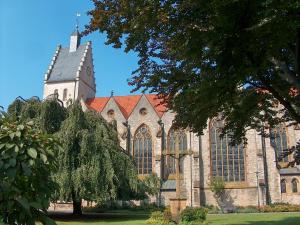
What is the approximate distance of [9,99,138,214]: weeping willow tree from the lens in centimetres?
2075

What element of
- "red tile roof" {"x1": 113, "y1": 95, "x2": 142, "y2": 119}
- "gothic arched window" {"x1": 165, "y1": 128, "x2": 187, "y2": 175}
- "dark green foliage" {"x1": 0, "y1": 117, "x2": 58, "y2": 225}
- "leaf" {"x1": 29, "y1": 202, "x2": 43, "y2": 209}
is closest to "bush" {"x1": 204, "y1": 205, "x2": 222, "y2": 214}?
"gothic arched window" {"x1": 165, "y1": 128, "x2": 187, "y2": 175}

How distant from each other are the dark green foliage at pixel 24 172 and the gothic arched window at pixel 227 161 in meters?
36.2

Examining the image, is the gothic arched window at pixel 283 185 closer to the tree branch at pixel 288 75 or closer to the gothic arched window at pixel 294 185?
the gothic arched window at pixel 294 185

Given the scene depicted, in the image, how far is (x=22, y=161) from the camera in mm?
3422

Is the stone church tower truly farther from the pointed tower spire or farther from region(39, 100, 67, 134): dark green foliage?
region(39, 100, 67, 134): dark green foliage

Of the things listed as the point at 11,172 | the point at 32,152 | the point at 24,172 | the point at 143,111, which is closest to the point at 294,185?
the point at 143,111

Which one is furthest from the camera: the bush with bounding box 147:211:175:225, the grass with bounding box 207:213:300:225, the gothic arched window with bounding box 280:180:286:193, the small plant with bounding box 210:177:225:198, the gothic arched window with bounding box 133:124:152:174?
the gothic arched window with bounding box 133:124:152:174

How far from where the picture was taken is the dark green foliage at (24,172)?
315cm

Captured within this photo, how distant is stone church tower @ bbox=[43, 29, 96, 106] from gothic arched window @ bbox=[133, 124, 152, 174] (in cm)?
1230

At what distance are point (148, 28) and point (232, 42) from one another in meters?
1.85

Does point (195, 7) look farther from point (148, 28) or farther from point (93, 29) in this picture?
point (93, 29)

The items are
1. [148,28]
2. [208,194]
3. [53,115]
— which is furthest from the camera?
[208,194]

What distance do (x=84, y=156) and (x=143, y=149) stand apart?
67.6ft

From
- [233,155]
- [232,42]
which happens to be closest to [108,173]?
[232,42]
